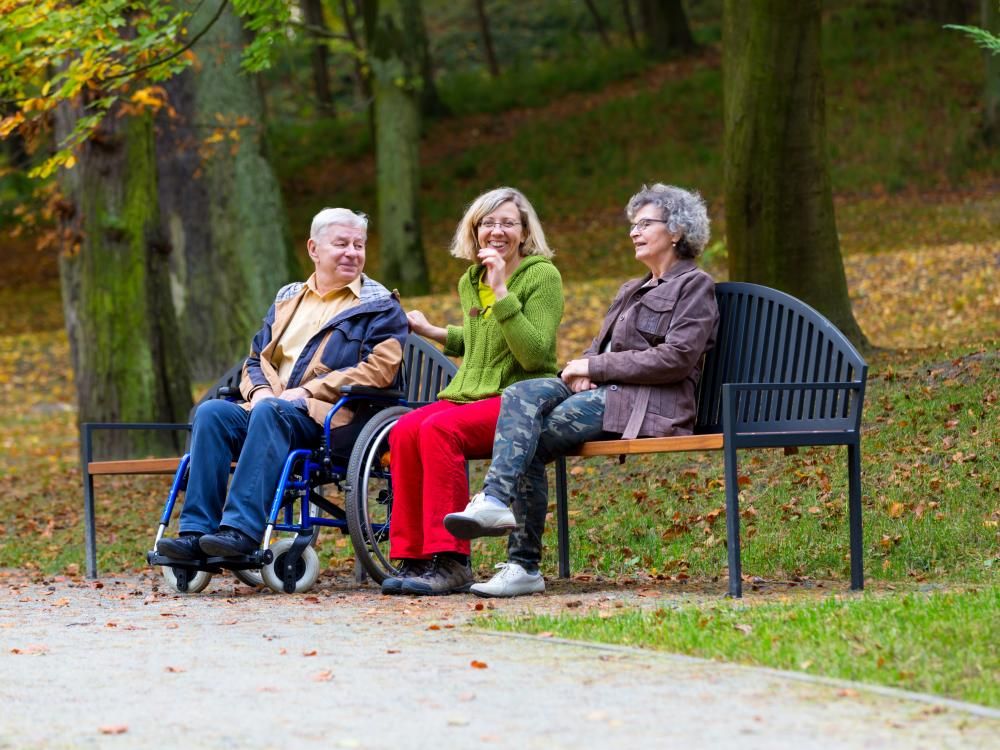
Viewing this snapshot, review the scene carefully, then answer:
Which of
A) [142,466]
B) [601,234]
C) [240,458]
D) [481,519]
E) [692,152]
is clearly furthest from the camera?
[692,152]

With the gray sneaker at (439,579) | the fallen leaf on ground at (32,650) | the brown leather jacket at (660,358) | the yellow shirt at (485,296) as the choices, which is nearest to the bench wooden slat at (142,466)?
the gray sneaker at (439,579)

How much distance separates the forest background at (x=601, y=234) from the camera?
23.3 ft

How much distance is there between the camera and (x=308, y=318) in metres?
6.72

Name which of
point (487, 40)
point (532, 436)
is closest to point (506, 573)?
point (532, 436)

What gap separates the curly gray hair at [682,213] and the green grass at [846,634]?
1504 mm

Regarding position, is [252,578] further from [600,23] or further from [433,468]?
[600,23]

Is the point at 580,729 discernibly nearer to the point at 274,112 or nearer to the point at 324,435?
the point at 324,435

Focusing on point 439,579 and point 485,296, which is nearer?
point 439,579

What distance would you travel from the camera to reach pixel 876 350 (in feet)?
35.8

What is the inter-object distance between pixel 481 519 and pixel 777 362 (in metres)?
1.31

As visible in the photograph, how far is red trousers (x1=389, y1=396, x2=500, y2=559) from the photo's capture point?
233 inches

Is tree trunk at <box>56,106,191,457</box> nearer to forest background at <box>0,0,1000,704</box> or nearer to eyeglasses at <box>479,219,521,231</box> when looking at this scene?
forest background at <box>0,0,1000,704</box>

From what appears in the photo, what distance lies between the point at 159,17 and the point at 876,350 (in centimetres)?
527

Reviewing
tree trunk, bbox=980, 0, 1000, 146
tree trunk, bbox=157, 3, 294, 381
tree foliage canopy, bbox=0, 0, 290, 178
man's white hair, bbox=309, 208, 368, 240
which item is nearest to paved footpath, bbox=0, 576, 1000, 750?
man's white hair, bbox=309, 208, 368, 240
